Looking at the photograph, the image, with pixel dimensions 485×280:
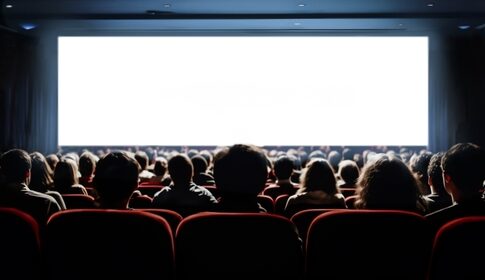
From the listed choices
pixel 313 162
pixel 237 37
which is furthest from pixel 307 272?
pixel 237 37

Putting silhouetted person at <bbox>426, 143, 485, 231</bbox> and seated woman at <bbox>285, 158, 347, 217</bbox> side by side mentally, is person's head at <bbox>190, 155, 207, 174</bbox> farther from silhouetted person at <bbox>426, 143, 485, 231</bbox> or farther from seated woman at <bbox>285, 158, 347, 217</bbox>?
silhouetted person at <bbox>426, 143, 485, 231</bbox>

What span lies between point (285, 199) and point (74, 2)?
7351mm

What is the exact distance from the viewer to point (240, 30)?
481 inches

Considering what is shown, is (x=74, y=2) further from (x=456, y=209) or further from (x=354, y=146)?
(x=456, y=209)

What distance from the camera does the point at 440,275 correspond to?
212 centimetres

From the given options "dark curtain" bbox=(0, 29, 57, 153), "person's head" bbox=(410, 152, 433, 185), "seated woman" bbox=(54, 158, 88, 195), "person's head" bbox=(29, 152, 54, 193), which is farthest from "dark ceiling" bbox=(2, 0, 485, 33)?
"seated woman" bbox=(54, 158, 88, 195)

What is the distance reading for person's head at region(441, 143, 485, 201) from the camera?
2.82 m

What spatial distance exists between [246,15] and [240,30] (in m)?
1.17

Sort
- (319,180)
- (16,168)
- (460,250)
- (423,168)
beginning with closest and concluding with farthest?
(460,250) < (16,168) < (319,180) < (423,168)

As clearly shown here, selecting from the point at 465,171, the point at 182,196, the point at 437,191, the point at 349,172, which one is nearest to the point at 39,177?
the point at 182,196

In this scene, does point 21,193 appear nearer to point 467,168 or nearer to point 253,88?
point 467,168

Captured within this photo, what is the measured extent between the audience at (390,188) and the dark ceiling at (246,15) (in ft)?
24.1

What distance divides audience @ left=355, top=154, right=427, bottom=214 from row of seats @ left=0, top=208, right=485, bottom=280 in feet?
2.50

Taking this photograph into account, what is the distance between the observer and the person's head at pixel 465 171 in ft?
9.25
